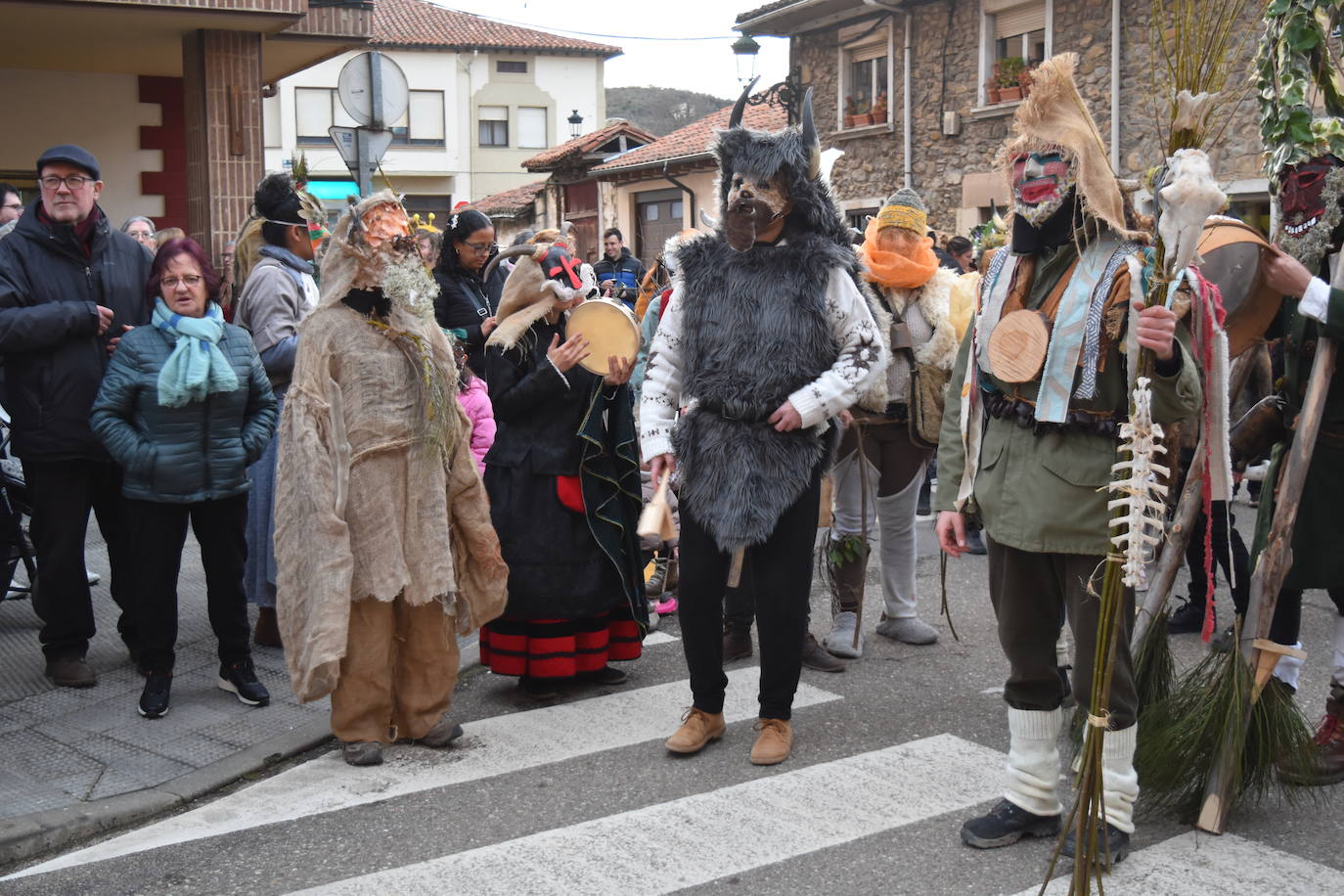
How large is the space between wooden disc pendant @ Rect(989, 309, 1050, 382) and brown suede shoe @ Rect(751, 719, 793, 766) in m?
1.65

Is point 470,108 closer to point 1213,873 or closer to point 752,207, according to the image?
point 752,207

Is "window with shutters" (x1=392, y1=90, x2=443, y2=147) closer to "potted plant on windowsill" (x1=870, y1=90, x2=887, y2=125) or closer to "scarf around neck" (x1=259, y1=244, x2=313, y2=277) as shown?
"potted plant on windowsill" (x1=870, y1=90, x2=887, y2=125)

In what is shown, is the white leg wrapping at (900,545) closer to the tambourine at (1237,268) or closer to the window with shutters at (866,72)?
the tambourine at (1237,268)

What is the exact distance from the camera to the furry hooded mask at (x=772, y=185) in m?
4.56

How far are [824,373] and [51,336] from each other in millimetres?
3186

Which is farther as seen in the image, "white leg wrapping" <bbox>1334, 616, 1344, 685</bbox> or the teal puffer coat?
the teal puffer coat

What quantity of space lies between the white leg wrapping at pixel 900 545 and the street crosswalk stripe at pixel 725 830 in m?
Answer: 1.54

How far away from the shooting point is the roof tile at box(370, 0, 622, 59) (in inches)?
1994

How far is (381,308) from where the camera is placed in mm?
4770

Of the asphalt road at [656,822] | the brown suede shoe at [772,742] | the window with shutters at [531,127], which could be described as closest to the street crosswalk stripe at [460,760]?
the asphalt road at [656,822]

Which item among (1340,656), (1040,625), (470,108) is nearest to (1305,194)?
(1340,656)

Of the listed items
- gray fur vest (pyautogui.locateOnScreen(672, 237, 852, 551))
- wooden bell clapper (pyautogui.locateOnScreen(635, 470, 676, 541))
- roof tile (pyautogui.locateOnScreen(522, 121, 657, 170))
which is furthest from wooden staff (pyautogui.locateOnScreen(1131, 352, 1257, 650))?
roof tile (pyautogui.locateOnScreen(522, 121, 657, 170))

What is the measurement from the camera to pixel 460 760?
475 cm

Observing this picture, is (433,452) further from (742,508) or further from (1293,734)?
(1293,734)
